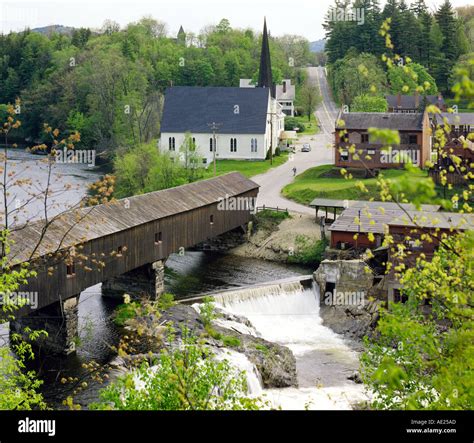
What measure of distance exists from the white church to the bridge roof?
58.7 ft

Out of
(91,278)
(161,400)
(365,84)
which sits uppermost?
(365,84)

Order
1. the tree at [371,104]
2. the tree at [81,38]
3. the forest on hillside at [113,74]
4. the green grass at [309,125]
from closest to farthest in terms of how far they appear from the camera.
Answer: the tree at [371,104] < the forest on hillside at [113,74] < the green grass at [309,125] < the tree at [81,38]

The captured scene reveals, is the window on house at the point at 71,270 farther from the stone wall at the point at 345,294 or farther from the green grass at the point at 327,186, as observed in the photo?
the green grass at the point at 327,186

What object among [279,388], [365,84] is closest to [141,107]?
[365,84]

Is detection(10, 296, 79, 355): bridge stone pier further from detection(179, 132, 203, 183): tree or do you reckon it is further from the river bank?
detection(179, 132, 203, 183): tree

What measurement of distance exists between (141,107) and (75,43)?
114ft

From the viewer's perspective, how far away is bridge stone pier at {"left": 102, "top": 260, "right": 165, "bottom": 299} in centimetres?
3528

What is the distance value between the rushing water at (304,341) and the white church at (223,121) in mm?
30455

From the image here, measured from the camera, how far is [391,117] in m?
55.5

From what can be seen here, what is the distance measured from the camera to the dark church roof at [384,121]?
178 ft

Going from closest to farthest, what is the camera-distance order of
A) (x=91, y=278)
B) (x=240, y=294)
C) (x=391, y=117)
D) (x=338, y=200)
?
(x=91, y=278) → (x=240, y=294) → (x=338, y=200) → (x=391, y=117)

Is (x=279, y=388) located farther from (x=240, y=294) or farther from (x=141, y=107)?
(x=141, y=107)

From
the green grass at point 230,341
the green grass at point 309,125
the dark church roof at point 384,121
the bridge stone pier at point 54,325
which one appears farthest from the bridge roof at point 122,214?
the green grass at point 309,125

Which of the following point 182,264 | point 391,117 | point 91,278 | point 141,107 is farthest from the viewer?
point 141,107
